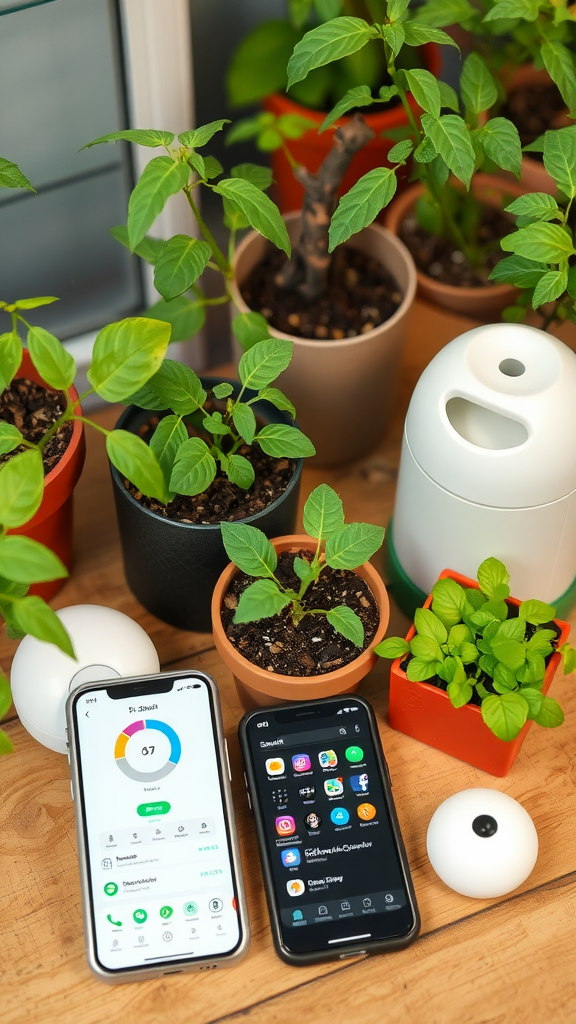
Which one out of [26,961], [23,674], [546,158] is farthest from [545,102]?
[26,961]

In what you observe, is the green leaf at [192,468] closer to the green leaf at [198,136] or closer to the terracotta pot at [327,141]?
the green leaf at [198,136]

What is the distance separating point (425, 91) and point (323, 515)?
309 mm

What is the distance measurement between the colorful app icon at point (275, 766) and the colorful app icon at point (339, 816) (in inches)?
1.9

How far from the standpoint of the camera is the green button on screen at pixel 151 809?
0.74m

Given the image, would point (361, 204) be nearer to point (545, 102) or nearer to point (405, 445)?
point (405, 445)

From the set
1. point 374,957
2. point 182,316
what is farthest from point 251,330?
point 374,957

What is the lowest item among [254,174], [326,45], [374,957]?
[374,957]

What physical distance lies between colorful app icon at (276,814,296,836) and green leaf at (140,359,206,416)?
0.31m

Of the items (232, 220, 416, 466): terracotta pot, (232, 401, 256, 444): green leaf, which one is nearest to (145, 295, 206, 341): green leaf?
(232, 220, 416, 466): terracotta pot

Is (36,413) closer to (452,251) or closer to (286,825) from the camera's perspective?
(286,825)

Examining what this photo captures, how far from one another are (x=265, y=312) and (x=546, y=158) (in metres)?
0.30

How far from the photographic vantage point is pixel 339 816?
75 centimetres

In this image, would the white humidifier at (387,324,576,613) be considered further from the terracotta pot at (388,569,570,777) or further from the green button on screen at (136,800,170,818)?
the green button on screen at (136,800,170,818)

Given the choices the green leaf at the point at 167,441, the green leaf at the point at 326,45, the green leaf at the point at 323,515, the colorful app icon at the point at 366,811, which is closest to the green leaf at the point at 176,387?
the green leaf at the point at 167,441
